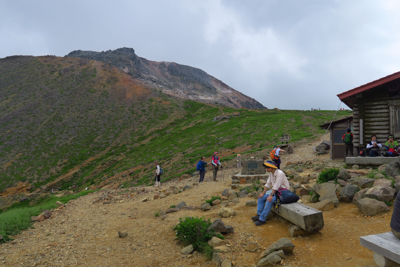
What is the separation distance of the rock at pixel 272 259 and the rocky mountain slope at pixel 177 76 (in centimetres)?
8766

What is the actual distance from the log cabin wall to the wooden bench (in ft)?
38.2

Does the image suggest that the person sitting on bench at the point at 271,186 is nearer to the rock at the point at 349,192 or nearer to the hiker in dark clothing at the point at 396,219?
the rock at the point at 349,192

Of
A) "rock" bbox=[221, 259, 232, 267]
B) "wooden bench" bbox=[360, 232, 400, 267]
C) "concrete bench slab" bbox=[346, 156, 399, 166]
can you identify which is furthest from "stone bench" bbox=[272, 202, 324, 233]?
"concrete bench slab" bbox=[346, 156, 399, 166]

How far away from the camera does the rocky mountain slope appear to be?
3992 inches

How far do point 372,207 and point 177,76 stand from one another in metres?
121

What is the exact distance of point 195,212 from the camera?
9.59 m

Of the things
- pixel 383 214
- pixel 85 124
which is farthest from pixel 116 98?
pixel 383 214

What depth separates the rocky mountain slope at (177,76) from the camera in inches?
3992

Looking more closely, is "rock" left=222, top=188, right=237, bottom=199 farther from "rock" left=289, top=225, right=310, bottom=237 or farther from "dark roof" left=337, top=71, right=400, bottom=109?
"dark roof" left=337, top=71, right=400, bottom=109

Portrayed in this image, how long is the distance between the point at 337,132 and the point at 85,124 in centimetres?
5342

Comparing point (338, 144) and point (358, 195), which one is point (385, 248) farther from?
point (338, 144)

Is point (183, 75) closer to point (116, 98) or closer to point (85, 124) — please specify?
point (116, 98)

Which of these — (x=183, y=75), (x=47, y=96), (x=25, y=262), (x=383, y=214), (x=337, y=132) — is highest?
(x=183, y=75)

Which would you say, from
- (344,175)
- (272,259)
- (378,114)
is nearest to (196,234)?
(272,259)
